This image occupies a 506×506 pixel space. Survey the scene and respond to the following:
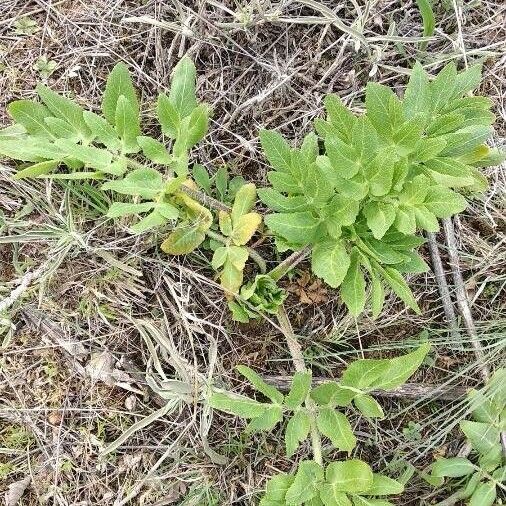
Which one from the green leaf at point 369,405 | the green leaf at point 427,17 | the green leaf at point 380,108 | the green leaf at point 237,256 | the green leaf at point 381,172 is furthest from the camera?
the green leaf at point 427,17

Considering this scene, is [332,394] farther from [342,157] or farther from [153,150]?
[153,150]

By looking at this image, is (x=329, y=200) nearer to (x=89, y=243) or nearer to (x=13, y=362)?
(x=89, y=243)

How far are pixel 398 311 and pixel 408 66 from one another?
1.01 m

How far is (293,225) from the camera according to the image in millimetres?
2375

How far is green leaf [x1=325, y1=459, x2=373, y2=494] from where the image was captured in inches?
91.7

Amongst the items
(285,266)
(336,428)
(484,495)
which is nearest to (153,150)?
(285,266)

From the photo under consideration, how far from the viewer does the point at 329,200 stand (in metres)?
2.39

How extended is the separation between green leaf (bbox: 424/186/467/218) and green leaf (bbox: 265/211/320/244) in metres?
0.39

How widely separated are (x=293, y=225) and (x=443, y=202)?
0.50 m

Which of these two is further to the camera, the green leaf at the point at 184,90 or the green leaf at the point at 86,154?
the green leaf at the point at 184,90

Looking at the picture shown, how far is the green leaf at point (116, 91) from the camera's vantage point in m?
2.42

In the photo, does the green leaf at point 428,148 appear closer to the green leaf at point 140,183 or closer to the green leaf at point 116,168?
the green leaf at point 140,183

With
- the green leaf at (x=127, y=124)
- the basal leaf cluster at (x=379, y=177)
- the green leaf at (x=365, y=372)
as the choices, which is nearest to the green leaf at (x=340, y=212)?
the basal leaf cluster at (x=379, y=177)

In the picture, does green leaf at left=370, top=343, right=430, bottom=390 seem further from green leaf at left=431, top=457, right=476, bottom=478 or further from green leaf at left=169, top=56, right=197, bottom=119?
green leaf at left=169, top=56, right=197, bottom=119
